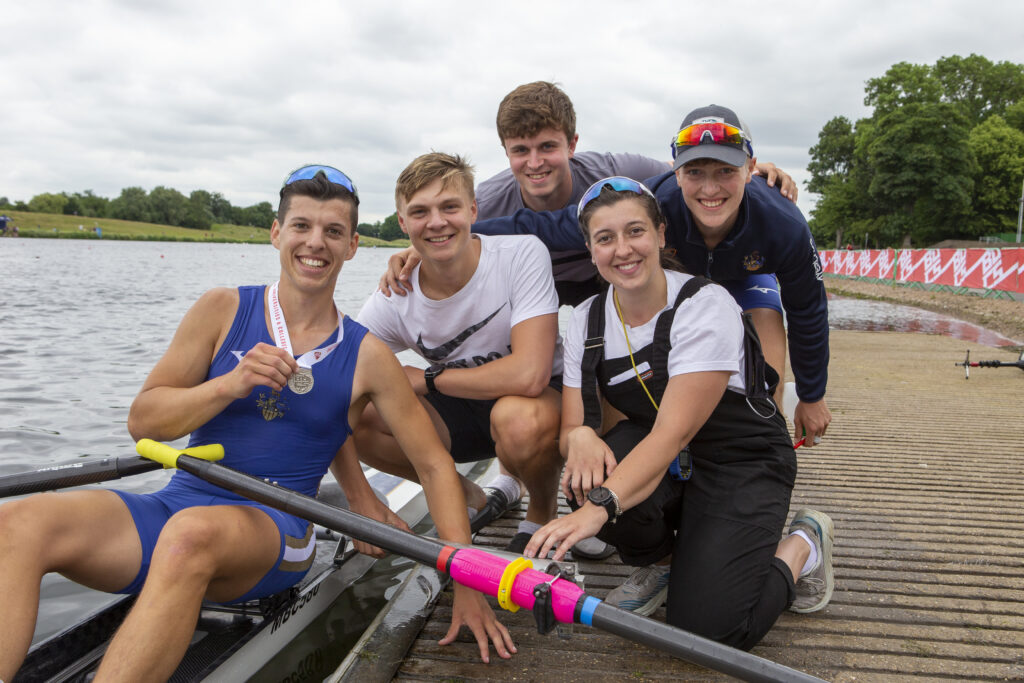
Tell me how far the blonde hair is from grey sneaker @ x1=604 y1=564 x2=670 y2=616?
Result: 2206 millimetres

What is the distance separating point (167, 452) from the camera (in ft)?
9.47

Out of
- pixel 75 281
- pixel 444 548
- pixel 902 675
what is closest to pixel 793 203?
pixel 902 675

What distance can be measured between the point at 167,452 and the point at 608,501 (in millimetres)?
1846

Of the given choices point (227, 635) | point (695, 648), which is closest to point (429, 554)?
point (695, 648)

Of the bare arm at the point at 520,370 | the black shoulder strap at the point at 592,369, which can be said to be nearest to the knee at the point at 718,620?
the black shoulder strap at the point at 592,369

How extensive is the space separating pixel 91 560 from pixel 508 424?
1956 millimetres

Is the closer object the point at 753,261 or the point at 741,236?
the point at 741,236

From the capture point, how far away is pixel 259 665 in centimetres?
339

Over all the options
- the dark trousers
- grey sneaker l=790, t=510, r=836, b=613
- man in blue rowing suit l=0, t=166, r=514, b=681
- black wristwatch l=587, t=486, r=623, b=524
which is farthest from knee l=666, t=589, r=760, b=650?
man in blue rowing suit l=0, t=166, r=514, b=681

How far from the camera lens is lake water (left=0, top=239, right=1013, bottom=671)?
8047 mm

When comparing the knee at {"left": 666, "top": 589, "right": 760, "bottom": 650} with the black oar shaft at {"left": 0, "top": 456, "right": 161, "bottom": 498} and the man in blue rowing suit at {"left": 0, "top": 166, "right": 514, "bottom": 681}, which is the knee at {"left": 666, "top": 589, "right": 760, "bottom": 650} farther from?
the black oar shaft at {"left": 0, "top": 456, "right": 161, "bottom": 498}

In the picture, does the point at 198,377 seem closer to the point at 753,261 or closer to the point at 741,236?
the point at 741,236

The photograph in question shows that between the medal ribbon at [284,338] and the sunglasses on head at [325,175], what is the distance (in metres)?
0.57

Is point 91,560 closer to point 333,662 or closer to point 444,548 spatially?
point 444,548
